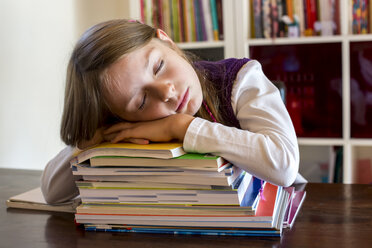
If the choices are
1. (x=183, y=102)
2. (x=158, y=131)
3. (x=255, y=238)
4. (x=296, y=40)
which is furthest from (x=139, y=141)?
(x=296, y=40)

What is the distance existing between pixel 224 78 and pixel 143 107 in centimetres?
27

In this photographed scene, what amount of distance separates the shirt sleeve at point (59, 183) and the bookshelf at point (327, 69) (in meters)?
1.65

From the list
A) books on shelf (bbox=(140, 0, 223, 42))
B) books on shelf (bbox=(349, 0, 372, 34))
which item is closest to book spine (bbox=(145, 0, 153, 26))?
books on shelf (bbox=(140, 0, 223, 42))

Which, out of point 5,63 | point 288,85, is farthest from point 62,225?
point 288,85

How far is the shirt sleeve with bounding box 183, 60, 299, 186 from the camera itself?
805mm

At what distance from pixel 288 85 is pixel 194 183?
1.89 metres

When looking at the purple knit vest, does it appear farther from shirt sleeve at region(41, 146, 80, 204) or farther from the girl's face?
shirt sleeve at region(41, 146, 80, 204)

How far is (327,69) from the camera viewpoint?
2.46 meters

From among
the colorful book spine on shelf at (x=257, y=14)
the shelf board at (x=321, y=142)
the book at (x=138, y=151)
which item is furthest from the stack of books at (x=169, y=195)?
the colorful book spine on shelf at (x=257, y=14)

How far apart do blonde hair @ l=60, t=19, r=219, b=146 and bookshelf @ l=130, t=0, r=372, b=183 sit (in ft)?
5.17

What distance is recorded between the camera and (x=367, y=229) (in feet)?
2.50

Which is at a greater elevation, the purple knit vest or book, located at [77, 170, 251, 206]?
the purple knit vest

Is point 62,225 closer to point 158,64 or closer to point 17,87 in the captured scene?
point 158,64

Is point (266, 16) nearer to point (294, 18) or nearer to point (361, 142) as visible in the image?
point (294, 18)
